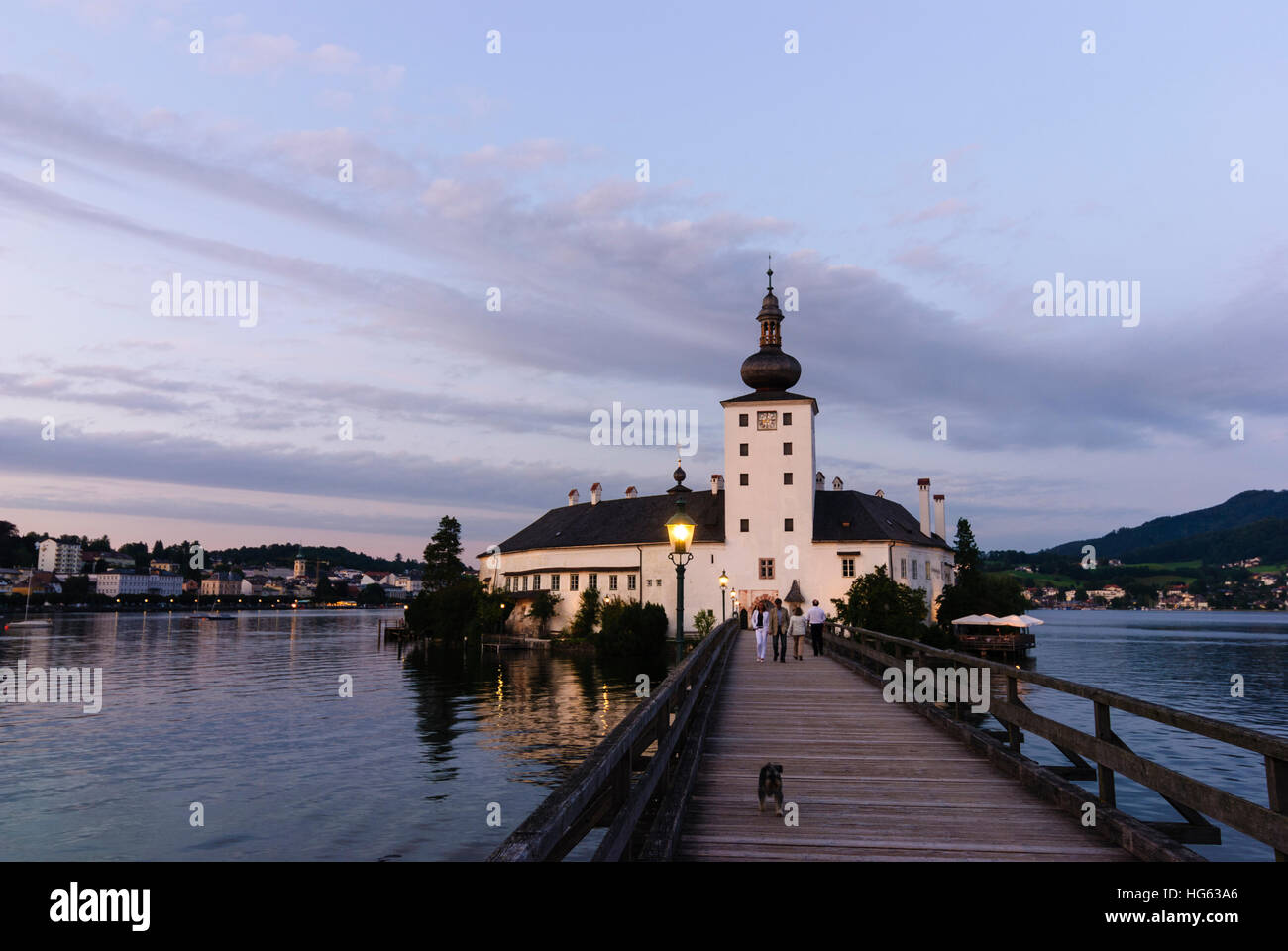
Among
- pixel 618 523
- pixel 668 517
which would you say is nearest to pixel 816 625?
pixel 668 517

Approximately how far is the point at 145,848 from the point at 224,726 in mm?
17430

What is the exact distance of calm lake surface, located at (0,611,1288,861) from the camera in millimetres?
20234

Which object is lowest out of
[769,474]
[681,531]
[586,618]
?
[586,618]

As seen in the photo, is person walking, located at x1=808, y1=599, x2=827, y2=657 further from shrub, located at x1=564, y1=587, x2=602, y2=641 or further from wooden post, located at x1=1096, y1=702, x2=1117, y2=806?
shrub, located at x1=564, y1=587, x2=602, y2=641

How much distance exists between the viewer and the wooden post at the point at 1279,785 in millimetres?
5160

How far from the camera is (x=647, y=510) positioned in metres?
76.6

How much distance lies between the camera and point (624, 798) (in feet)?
21.3

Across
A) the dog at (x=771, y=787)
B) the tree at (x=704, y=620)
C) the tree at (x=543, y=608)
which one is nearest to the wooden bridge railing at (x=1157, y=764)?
the dog at (x=771, y=787)

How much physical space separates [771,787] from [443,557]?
92.6 metres

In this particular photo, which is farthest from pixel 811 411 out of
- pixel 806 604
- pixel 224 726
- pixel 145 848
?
pixel 145 848

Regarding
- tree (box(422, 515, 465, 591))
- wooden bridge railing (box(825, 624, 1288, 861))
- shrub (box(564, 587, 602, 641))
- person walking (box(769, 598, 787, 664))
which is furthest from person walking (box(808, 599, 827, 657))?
tree (box(422, 515, 465, 591))

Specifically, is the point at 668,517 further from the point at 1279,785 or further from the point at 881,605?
the point at 1279,785
